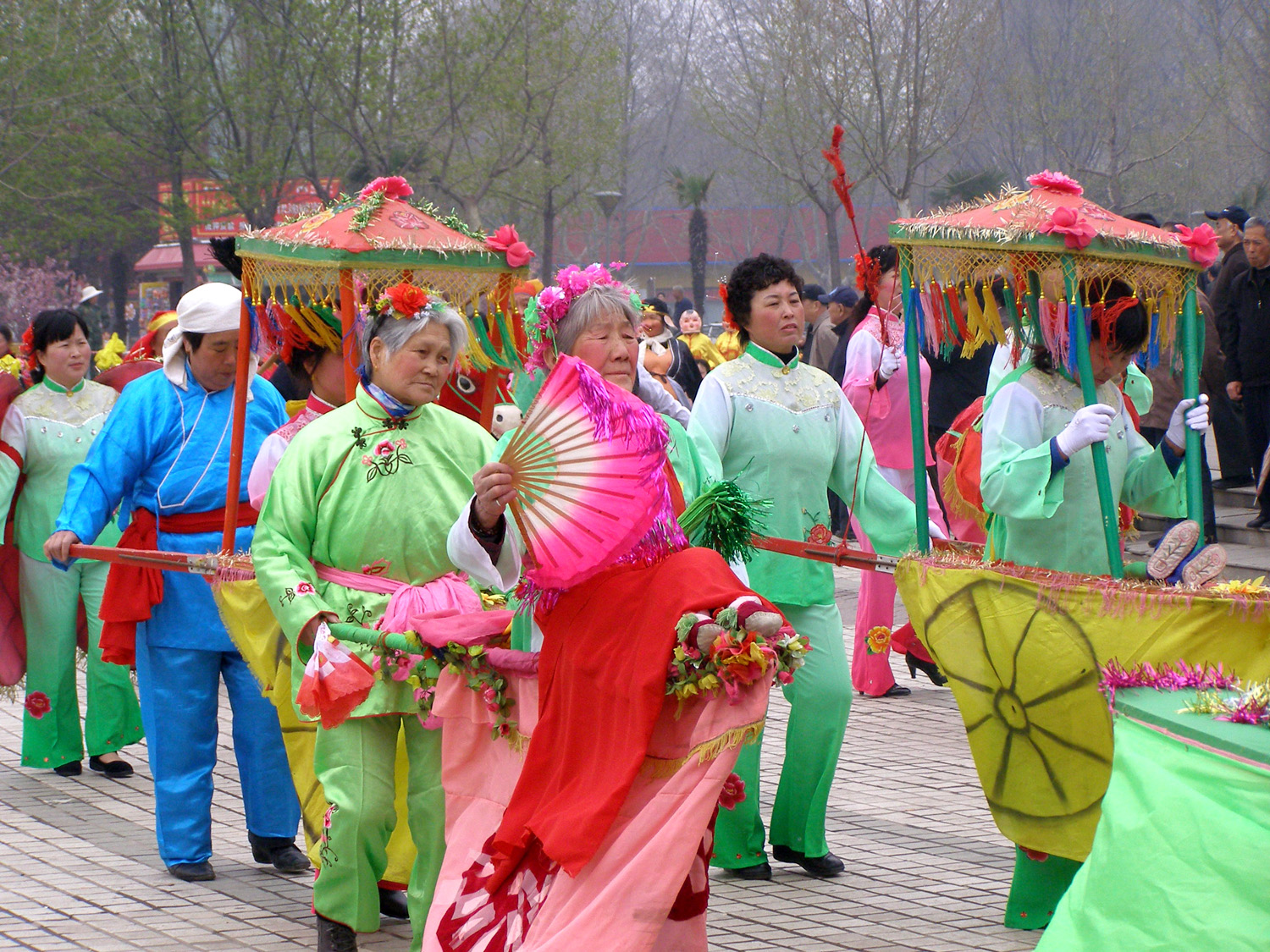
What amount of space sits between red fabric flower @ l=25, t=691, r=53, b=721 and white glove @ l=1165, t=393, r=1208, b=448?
477cm

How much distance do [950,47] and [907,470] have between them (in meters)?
14.0

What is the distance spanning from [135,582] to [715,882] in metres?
2.14

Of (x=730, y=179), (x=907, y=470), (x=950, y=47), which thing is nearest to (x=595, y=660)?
(x=907, y=470)

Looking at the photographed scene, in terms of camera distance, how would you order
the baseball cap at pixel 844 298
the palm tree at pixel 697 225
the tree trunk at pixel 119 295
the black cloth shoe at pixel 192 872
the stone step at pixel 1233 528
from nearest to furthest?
the black cloth shoe at pixel 192 872
the stone step at pixel 1233 528
the baseball cap at pixel 844 298
the palm tree at pixel 697 225
the tree trunk at pixel 119 295

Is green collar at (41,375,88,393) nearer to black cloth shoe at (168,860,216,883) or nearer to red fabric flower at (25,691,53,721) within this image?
red fabric flower at (25,691,53,721)

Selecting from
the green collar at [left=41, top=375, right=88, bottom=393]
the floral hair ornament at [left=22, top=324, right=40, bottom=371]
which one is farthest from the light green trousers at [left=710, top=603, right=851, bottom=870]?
the floral hair ornament at [left=22, top=324, right=40, bottom=371]

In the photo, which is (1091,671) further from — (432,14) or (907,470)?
(432,14)

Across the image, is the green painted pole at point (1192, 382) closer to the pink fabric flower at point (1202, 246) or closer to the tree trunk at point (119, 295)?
the pink fabric flower at point (1202, 246)

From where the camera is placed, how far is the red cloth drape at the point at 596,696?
3023mm

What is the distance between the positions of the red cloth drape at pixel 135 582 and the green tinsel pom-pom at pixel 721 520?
6.81 feet

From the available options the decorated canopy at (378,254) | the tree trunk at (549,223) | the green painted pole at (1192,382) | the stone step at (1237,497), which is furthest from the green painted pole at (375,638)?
the tree trunk at (549,223)

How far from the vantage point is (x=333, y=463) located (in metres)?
3.97

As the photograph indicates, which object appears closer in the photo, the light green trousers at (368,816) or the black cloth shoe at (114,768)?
the light green trousers at (368,816)

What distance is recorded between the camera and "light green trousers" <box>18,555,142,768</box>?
6363 mm
